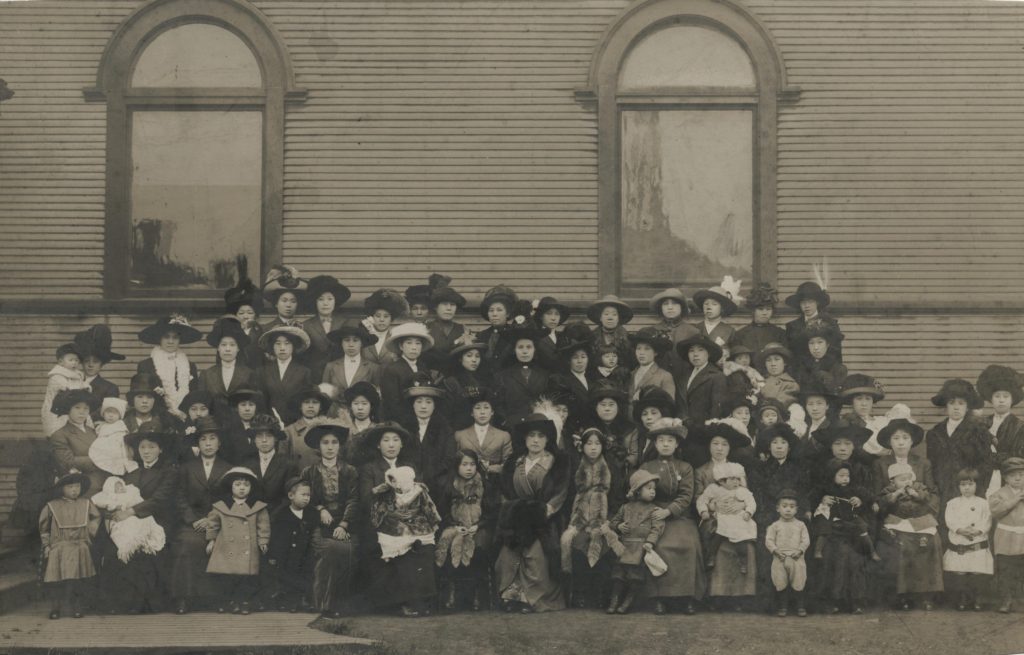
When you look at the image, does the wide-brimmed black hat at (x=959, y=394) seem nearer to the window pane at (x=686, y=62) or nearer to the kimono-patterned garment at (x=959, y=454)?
the kimono-patterned garment at (x=959, y=454)

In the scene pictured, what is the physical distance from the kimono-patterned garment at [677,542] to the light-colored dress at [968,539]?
172cm

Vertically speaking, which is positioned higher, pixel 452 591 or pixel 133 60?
pixel 133 60

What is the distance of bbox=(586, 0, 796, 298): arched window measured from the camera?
30.3 ft

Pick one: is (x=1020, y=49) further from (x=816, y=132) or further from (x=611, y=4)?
(x=611, y=4)

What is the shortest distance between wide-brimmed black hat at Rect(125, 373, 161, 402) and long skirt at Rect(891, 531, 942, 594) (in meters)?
5.29

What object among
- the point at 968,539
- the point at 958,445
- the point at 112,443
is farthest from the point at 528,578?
the point at 958,445

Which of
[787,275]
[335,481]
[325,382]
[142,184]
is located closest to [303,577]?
[335,481]

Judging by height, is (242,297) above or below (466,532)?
above

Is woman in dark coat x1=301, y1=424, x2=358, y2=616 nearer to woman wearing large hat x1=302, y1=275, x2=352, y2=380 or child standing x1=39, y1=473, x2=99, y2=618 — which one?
woman wearing large hat x1=302, y1=275, x2=352, y2=380

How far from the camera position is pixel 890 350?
906 cm

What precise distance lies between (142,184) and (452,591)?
15.4 ft

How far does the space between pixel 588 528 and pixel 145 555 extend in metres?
2.95

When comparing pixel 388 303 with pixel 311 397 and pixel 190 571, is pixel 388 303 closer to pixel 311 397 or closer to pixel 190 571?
pixel 311 397

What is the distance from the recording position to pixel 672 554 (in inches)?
268
